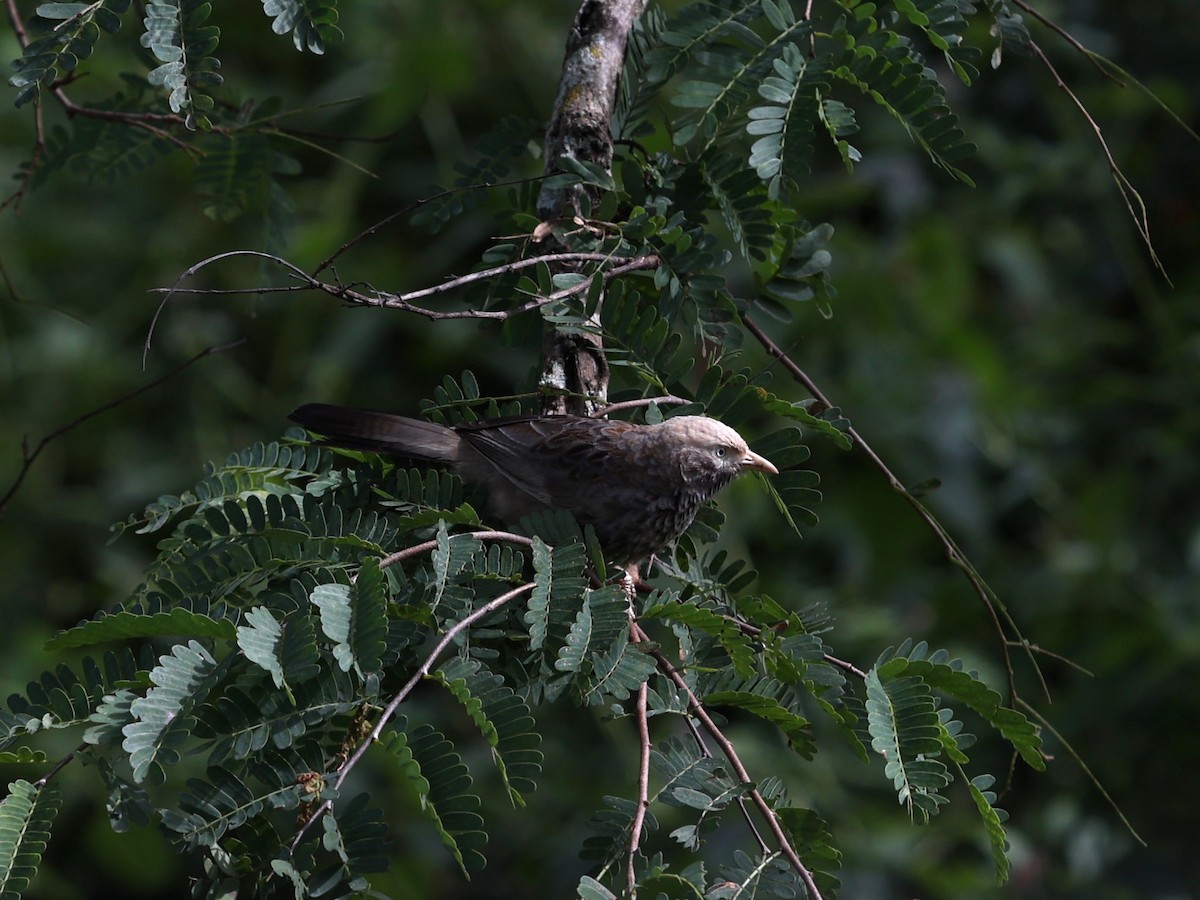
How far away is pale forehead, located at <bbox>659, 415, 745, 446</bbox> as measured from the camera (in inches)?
104

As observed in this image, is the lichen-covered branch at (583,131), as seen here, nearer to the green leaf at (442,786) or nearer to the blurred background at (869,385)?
the green leaf at (442,786)

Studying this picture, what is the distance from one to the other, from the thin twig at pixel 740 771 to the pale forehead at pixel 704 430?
58 cm

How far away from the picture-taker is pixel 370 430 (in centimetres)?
271

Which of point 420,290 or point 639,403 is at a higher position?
point 420,290

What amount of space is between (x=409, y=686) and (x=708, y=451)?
3.47 ft

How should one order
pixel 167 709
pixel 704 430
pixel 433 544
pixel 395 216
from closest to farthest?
pixel 167 709, pixel 433 544, pixel 395 216, pixel 704 430

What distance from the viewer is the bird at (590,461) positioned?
2686mm

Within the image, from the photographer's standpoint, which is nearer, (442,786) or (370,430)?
(442,786)

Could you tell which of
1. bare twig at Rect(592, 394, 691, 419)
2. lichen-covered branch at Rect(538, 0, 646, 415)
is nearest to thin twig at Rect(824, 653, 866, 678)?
bare twig at Rect(592, 394, 691, 419)

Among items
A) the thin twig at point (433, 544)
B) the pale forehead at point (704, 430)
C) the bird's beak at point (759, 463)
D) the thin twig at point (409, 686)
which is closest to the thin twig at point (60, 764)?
the thin twig at point (409, 686)

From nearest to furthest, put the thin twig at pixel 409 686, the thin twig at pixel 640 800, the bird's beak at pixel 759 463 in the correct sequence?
the thin twig at pixel 409 686
the thin twig at pixel 640 800
the bird's beak at pixel 759 463

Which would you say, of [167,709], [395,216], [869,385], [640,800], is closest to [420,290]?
[395,216]

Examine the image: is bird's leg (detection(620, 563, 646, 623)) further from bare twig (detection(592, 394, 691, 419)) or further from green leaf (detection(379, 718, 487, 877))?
green leaf (detection(379, 718, 487, 877))

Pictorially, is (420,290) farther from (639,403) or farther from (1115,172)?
(1115,172)
